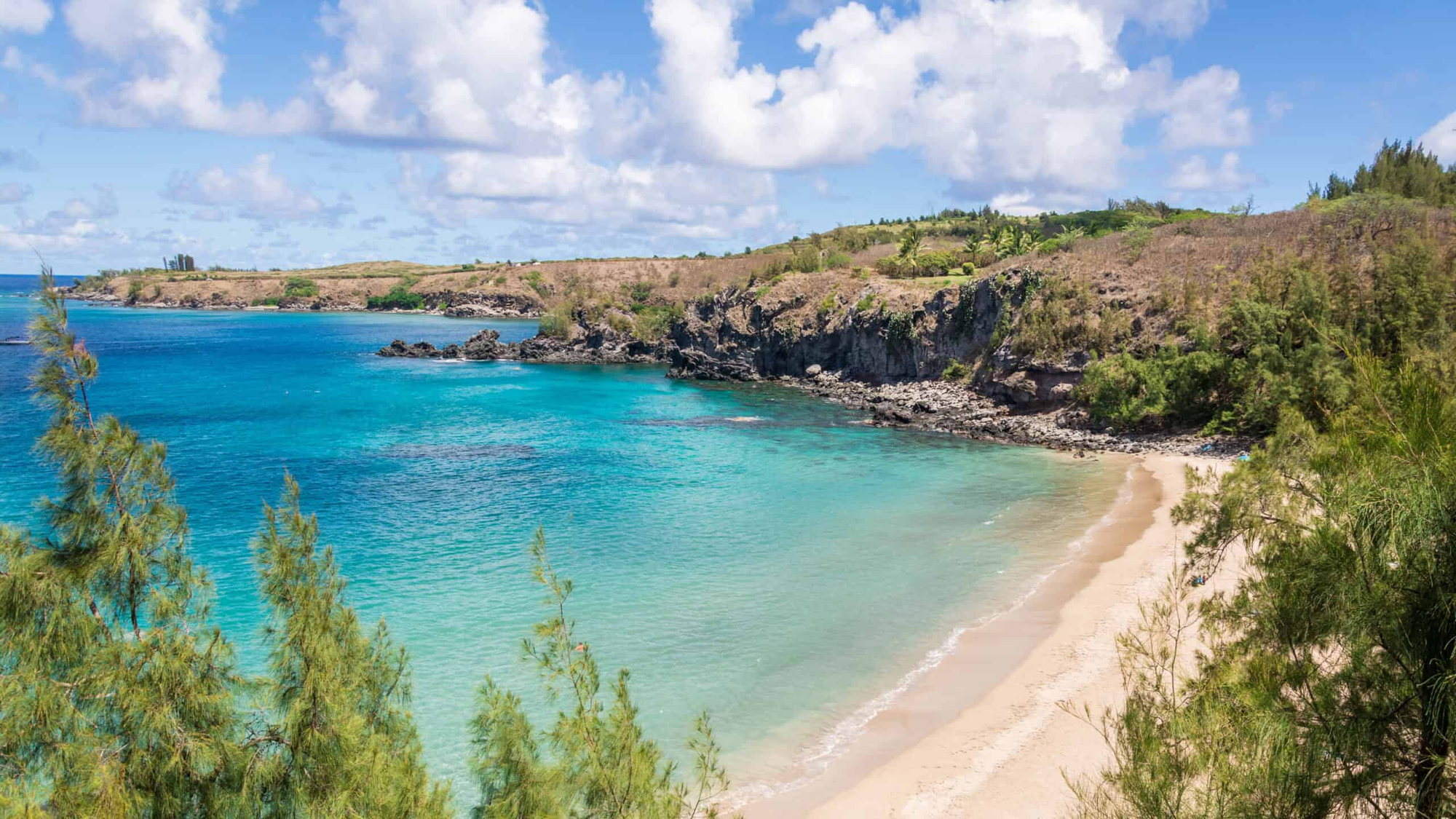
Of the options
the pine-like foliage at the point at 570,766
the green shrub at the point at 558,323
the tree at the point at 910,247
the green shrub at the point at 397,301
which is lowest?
the pine-like foliage at the point at 570,766

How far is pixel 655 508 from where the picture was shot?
33.6 meters

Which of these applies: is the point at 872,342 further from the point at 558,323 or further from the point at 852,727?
the point at 852,727

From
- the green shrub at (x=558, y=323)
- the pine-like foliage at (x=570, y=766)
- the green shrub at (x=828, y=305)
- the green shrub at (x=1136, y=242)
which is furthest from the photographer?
the green shrub at (x=558, y=323)

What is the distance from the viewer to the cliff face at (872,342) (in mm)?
54594

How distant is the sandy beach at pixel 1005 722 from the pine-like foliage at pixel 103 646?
944cm

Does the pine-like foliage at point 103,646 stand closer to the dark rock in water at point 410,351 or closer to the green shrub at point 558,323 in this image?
the dark rock in water at point 410,351

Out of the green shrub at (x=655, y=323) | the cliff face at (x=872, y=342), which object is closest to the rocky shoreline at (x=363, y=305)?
the green shrub at (x=655, y=323)

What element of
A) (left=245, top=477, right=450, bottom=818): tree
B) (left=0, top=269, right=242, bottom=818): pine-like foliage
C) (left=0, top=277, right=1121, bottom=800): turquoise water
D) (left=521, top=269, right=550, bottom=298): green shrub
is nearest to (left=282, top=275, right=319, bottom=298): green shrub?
(left=521, top=269, right=550, bottom=298): green shrub

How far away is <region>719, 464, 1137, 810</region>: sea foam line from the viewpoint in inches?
579

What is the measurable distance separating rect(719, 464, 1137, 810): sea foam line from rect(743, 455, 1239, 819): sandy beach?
17 cm

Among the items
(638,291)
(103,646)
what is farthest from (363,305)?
(103,646)

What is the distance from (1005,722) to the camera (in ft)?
54.9

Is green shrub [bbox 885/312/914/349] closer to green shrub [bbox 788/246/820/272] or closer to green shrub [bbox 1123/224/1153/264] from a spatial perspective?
green shrub [bbox 1123/224/1153/264]

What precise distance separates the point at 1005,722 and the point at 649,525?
17.1 metres
